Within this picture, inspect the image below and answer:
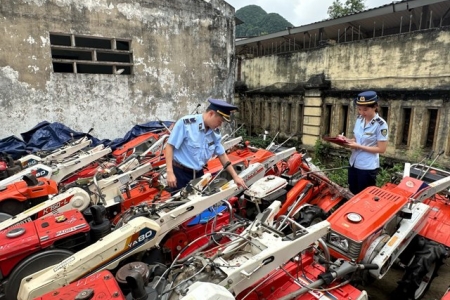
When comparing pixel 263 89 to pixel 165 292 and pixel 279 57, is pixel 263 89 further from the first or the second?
pixel 165 292

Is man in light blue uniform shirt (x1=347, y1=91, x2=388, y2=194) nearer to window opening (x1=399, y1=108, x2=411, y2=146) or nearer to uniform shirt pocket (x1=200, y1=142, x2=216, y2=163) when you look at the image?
uniform shirt pocket (x1=200, y1=142, x2=216, y2=163)

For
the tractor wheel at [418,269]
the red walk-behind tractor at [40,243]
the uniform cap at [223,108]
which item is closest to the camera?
the red walk-behind tractor at [40,243]

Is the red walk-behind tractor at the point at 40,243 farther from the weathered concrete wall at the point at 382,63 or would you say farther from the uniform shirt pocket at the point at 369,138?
the weathered concrete wall at the point at 382,63

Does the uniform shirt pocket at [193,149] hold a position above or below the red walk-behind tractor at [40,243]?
above

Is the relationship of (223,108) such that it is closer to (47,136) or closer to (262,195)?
(262,195)

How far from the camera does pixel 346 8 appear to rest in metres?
17.2

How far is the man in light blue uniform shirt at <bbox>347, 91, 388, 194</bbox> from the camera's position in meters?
3.39

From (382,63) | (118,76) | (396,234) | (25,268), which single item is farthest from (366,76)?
(25,268)

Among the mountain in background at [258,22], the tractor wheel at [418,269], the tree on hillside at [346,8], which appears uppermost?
the mountain in background at [258,22]

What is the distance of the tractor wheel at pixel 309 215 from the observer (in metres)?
3.33

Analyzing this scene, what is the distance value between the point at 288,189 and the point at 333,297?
1842 millimetres

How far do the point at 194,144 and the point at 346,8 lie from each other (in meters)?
17.6

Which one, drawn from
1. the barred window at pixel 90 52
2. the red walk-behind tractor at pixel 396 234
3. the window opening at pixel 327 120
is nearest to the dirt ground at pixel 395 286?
the red walk-behind tractor at pixel 396 234

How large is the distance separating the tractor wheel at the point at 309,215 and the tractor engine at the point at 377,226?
0.60m
